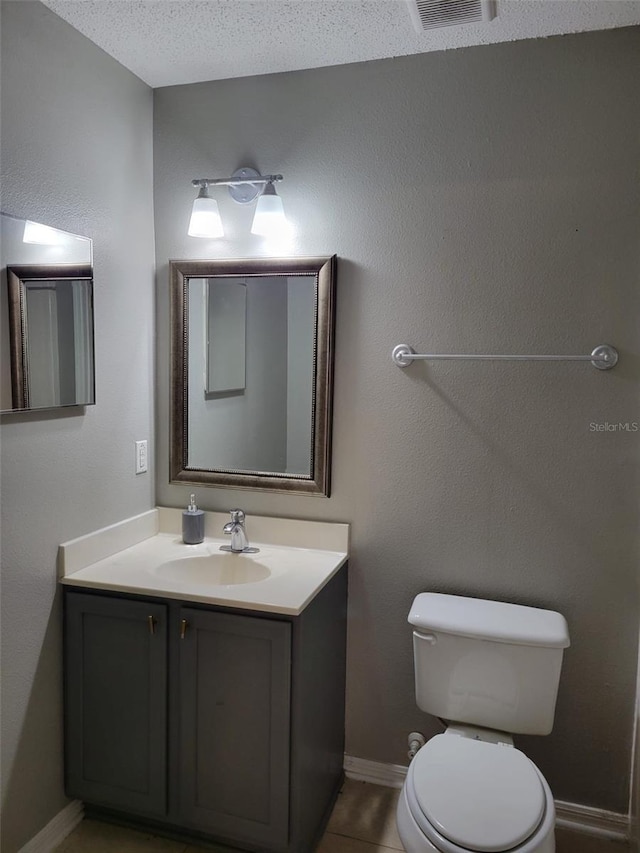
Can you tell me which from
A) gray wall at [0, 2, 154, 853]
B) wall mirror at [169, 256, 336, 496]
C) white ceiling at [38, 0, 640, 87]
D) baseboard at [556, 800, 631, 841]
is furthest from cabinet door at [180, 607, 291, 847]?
white ceiling at [38, 0, 640, 87]

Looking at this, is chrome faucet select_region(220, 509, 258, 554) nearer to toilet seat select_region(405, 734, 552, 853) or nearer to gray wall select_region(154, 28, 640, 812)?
gray wall select_region(154, 28, 640, 812)

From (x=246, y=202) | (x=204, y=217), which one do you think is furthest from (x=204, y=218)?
(x=246, y=202)

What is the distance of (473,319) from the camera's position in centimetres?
201

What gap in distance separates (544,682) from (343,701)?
0.72 metres

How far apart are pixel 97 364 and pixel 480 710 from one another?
1.57 metres

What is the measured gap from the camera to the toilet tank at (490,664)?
1.81 m

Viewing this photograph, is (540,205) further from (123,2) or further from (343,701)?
(343,701)

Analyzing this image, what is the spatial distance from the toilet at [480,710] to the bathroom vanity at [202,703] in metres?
0.34

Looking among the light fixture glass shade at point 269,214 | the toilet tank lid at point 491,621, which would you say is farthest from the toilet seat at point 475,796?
the light fixture glass shade at point 269,214

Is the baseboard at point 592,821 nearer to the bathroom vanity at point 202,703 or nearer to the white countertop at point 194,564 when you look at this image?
the bathroom vanity at point 202,703

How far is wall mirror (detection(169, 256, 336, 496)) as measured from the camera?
2133mm

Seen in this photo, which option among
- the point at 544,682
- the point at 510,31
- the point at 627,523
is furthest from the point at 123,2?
the point at 544,682

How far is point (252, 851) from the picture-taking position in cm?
186

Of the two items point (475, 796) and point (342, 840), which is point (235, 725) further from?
point (475, 796)
